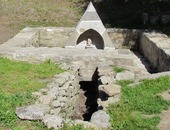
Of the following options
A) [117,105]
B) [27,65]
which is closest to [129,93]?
[117,105]

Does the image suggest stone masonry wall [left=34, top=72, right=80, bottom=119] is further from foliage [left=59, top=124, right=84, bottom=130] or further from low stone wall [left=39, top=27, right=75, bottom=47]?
low stone wall [left=39, top=27, right=75, bottom=47]

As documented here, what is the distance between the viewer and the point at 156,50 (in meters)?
9.70

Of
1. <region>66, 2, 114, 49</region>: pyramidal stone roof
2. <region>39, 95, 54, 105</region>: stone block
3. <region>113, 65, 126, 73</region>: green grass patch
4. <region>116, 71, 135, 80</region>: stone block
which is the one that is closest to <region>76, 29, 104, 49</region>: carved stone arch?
<region>66, 2, 114, 49</region>: pyramidal stone roof

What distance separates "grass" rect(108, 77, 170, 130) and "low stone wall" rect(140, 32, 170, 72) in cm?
201

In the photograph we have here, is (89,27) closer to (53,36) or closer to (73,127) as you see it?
(53,36)

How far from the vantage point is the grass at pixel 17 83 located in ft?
16.3

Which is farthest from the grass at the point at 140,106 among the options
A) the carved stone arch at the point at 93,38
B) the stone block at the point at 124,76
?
the carved stone arch at the point at 93,38

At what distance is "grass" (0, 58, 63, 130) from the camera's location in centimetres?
496

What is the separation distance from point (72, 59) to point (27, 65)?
1.53 metres

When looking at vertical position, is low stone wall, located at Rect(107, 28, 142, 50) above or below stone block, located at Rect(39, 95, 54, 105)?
below

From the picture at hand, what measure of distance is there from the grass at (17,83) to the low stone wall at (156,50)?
9.55ft

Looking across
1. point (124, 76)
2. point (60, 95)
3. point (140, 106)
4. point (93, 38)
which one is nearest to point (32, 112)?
point (60, 95)

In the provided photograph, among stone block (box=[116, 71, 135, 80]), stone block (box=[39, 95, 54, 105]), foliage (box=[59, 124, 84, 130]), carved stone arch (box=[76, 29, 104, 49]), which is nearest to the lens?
foliage (box=[59, 124, 84, 130])

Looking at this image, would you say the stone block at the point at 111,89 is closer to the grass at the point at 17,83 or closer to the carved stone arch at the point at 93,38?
the grass at the point at 17,83
